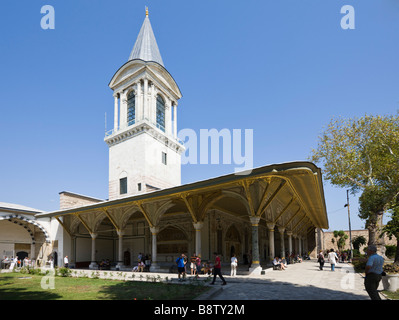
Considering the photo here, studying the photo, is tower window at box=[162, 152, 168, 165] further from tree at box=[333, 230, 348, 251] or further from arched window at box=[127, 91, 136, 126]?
tree at box=[333, 230, 348, 251]

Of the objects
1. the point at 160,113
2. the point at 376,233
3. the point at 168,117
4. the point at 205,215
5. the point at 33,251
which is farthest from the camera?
the point at 168,117

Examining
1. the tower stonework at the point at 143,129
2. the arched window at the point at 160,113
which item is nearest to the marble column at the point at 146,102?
the tower stonework at the point at 143,129

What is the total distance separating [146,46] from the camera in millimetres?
32406

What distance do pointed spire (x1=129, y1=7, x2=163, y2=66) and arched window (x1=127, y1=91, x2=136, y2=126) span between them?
4143 millimetres

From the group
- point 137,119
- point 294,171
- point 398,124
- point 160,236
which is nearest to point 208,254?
point 160,236

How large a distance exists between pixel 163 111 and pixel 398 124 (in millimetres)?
21798

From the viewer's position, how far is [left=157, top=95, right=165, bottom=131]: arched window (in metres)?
31.5

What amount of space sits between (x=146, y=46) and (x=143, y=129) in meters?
10.4

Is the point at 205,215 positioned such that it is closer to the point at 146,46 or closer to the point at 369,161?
the point at 369,161

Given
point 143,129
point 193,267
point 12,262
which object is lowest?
point 12,262

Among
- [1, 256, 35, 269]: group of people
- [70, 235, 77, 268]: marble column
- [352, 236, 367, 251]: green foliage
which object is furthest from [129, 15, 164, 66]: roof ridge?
[352, 236, 367, 251]: green foliage

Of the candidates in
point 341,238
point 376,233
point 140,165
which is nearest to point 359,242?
point 341,238
